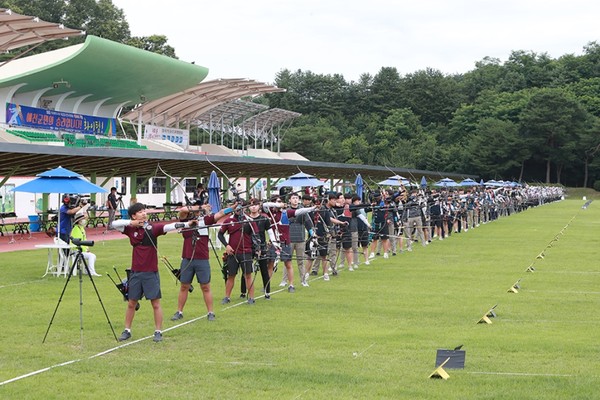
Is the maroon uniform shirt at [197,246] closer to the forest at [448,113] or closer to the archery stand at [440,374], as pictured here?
the archery stand at [440,374]

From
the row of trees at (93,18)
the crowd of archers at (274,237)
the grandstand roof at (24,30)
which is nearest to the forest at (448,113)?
the row of trees at (93,18)

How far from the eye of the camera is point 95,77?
48.6m

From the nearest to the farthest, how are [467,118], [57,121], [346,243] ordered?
[346,243] → [57,121] → [467,118]

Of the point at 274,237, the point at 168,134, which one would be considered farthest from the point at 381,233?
the point at 168,134

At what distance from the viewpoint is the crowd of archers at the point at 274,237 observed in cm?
Result: 1042

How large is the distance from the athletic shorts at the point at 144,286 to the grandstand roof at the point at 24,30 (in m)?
25.7

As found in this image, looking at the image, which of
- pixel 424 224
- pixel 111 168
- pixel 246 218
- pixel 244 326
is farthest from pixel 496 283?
pixel 111 168

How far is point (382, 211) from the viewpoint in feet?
75.2

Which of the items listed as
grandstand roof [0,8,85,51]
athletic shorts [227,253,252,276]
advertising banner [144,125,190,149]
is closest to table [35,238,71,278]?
athletic shorts [227,253,252,276]

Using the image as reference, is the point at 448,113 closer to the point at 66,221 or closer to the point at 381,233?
the point at 381,233

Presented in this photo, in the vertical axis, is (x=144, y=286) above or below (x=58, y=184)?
below

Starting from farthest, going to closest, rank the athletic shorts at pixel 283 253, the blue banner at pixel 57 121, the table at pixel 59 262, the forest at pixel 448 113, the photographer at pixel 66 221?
the forest at pixel 448 113 < the blue banner at pixel 57 121 < the photographer at pixel 66 221 < the table at pixel 59 262 < the athletic shorts at pixel 283 253

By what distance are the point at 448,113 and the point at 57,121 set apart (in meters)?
86.1

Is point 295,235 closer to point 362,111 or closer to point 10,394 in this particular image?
point 10,394
